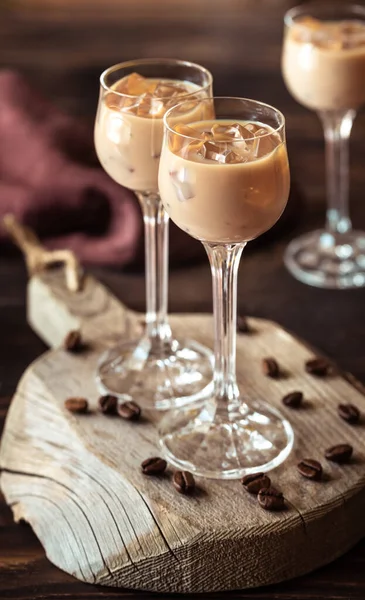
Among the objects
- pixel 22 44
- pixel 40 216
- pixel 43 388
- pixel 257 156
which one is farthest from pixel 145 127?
pixel 22 44

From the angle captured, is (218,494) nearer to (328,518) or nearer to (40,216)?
(328,518)

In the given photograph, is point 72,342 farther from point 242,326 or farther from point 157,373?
point 242,326

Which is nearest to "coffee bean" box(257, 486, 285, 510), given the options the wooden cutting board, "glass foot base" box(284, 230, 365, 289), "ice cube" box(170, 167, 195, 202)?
the wooden cutting board

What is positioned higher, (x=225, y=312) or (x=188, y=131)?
(x=188, y=131)

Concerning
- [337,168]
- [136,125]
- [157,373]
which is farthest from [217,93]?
[136,125]

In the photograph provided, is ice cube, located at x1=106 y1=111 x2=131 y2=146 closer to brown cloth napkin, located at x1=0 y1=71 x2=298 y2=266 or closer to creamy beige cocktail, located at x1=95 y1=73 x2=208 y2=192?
creamy beige cocktail, located at x1=95 y1=73 x2=208 y2=192
